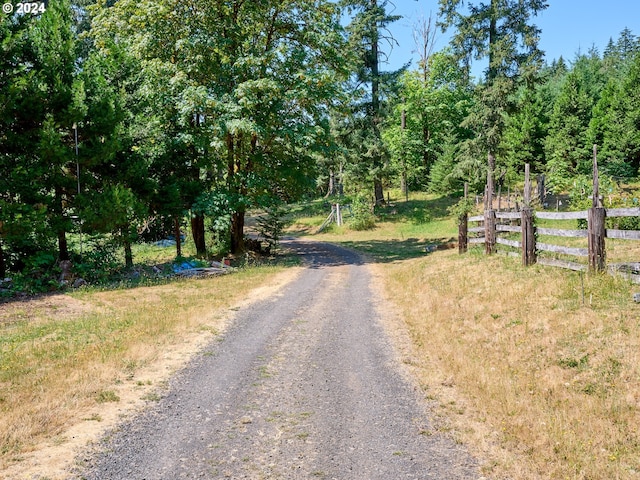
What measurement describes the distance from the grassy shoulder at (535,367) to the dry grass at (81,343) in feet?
15.3

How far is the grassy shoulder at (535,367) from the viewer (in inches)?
182

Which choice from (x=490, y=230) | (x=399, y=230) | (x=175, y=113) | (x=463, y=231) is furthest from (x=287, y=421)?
(x=399, y=230)

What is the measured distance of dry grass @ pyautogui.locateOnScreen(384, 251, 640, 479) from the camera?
4.60 metres

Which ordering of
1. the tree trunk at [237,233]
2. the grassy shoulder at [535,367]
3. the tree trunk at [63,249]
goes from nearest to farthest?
the grassy shoulder at [535,367]
the tree trunk at [63,249]
the tree trunk at [237,233]

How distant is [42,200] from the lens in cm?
1523

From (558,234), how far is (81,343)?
10.9 m

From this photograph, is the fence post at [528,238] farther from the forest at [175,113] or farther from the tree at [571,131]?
the tree at [571,131]

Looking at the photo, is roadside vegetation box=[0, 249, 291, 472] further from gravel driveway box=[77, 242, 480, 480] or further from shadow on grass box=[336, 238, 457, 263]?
shadow on grass box=[336, 238, 457, 263]

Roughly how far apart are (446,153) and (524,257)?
105 ft

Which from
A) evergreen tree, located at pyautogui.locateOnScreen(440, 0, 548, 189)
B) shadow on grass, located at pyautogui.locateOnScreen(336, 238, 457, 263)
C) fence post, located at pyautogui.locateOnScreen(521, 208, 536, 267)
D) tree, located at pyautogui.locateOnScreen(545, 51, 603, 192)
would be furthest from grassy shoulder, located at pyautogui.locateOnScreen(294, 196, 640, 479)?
tree, located at pyautogui.locateOnScreen(545, 51, 603, 192)

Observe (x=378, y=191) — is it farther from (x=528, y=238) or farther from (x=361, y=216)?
(x=528, y=238)

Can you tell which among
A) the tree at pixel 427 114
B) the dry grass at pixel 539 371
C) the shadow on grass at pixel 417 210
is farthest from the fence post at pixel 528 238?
the tree at pixel 427 114

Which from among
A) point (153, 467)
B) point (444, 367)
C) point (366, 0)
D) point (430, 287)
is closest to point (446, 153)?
point (366, 0)

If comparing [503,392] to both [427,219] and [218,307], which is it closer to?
[218,307]
